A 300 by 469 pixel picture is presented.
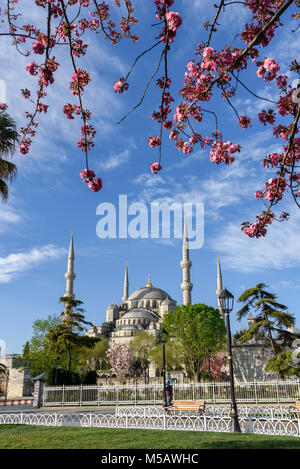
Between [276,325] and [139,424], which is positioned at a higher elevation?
[276,325]

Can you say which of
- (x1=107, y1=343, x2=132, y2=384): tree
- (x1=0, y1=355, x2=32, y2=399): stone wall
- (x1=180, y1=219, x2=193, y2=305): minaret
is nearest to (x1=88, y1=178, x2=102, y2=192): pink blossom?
(x1=107, y1=343, x2=132, y2=384): tree

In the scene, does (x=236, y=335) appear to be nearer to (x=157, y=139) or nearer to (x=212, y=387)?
(x=212, y=387)

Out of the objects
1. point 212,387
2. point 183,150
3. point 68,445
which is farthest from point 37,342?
point 183,150

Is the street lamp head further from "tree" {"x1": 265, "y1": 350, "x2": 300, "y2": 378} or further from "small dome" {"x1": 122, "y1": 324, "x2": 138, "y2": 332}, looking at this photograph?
"small dome" {"x1": 122, "y1": 324, "x2": 138, "y2": 332}

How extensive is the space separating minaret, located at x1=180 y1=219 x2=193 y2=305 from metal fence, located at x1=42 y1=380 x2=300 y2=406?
112ft

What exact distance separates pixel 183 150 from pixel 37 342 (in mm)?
38806

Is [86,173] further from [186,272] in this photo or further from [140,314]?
[140,314]

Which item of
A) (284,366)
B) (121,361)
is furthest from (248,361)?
(284,366)

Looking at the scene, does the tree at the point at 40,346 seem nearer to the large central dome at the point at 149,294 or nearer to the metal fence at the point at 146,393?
the metal fence at the point at 146,393

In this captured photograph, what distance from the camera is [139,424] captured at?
1234 cm

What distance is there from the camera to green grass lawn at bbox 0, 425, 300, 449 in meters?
7.68

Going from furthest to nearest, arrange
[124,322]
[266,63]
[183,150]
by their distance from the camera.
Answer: [124,322]
[183,150]
[266,63]

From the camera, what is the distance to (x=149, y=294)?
284 feet

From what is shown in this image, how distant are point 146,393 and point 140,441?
61.7ft
